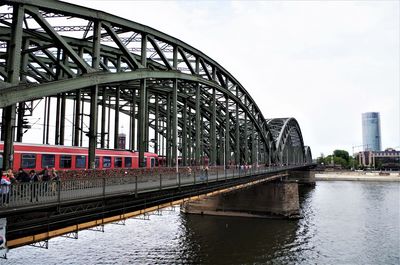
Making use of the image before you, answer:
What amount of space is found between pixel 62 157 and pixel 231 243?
814 inches

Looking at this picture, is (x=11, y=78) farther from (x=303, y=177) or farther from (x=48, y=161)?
(x=303, y=177)

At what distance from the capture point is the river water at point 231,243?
3269cm

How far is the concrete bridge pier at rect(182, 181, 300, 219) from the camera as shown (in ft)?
182

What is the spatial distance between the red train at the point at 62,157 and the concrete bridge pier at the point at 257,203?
23.2 m

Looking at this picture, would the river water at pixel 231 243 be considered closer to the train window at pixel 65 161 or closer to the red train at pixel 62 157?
the red train at pixel 62 157

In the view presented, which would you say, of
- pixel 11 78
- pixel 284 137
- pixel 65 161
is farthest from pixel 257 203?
pixel 284 137

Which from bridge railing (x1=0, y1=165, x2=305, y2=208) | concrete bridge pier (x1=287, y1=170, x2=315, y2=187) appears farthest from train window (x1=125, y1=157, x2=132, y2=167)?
concrete bridge pier (x1=287, y1=170, x2=315, y2=187)

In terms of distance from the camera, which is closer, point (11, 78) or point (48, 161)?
point (11, 78)

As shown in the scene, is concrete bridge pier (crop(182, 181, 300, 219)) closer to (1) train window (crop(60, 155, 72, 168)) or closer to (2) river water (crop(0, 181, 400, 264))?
(2) river water (crop(0, 181, 400, 264))

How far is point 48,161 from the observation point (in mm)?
26859

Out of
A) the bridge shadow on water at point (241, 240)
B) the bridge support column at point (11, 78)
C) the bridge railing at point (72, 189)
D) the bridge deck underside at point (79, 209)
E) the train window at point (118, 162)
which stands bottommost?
the bridge shadow on water at point (241, 240)

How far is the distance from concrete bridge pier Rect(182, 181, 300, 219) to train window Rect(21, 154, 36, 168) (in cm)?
3299

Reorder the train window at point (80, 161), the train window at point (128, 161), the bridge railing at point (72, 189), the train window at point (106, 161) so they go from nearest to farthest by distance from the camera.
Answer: the bridge railing at point (72, 189), the train window at point (80, 161), the train window at point (106, 161), the train window at point (128, 161)

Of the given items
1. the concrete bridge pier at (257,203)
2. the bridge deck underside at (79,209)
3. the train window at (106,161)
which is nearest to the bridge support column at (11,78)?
the bridge deck underside at (79,209)
